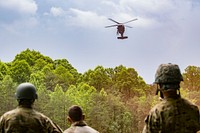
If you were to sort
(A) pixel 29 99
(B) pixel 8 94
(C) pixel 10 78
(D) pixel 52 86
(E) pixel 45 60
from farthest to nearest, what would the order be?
1. (E) pixel 45 60
2. (D) pixel 52 86
3. (C) pixel 10 78
4. (B) pixel 8 94
5. (A) pixel 29 99

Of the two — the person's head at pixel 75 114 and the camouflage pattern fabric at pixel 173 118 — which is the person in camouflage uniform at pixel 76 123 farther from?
the camouflage pattern fabric at pixel 173 118

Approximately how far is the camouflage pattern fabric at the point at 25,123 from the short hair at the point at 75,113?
0.09 metres

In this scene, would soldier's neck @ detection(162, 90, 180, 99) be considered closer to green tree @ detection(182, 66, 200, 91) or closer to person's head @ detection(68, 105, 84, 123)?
person's head @ detection(68, 105, 84, 123)

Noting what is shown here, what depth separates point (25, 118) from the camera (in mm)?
2541

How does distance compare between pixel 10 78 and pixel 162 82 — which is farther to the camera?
pixel 10 78

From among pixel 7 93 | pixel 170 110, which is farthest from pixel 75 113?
pixel 7 93

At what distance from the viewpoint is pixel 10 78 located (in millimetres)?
23125

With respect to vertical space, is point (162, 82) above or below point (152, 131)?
above

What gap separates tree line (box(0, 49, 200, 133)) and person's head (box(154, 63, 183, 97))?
18042 millimetres

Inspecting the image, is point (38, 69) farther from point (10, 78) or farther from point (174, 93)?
point (174, 93)

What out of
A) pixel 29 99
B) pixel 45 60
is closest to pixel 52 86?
pixel 45 60

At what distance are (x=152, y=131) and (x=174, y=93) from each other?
200mm

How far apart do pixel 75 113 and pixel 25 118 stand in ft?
0.78

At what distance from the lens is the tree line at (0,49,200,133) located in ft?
72.6
